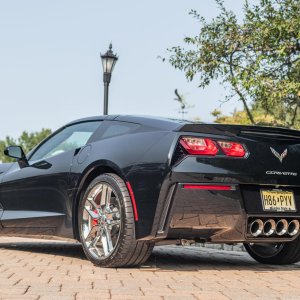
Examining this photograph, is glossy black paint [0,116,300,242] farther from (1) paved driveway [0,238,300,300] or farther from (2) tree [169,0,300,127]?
(2) tree [169,0,300,127]

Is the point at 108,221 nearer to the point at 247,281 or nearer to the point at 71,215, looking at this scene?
the point at 71,215

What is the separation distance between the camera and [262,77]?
12562mm

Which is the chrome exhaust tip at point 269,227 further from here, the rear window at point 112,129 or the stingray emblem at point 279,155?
the rear window at point 112,129

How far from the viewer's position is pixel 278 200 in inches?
220

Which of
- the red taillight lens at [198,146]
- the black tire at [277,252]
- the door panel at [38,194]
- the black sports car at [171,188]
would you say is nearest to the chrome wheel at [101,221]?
the black sports car at [171,188]

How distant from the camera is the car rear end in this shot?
16.9 ft

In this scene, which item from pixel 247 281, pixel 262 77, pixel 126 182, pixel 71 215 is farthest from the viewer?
pixel 262 77

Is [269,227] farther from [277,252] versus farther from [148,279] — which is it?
[148,279]

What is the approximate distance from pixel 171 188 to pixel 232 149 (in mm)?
653

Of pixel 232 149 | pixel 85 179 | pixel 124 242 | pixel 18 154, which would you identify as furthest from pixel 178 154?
pixel 18 154

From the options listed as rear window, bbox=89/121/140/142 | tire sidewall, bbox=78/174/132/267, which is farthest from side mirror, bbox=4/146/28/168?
tire sidewall, bbox=78/174/132/267

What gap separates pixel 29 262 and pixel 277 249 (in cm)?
242

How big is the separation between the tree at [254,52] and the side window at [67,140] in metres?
5.90

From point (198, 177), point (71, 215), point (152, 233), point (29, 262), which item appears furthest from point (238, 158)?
point (29, 262)
